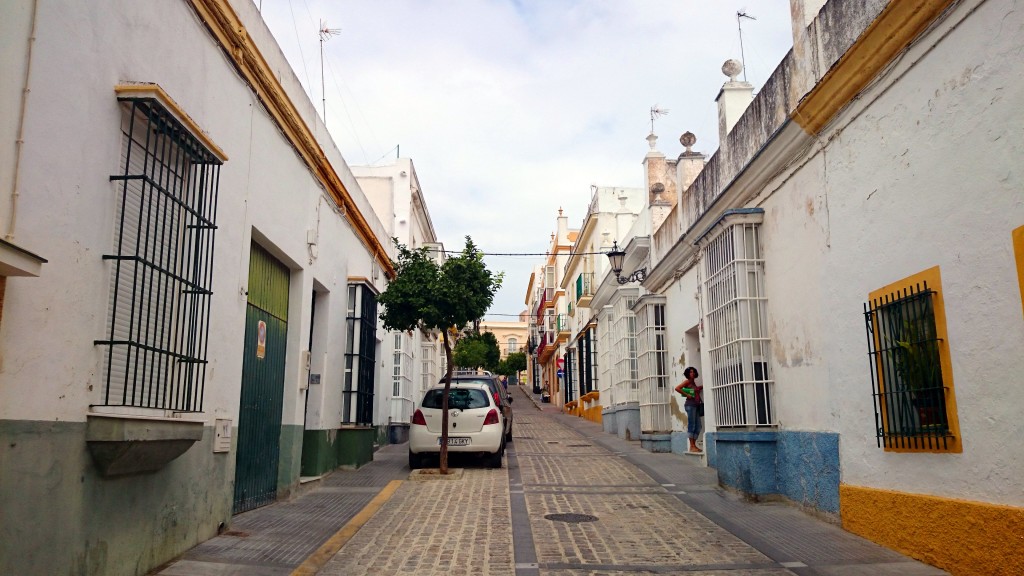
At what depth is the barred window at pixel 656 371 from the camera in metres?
15.5

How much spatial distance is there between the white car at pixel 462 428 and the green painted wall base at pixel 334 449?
3.00 ft

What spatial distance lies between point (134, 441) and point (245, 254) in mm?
→ 3125

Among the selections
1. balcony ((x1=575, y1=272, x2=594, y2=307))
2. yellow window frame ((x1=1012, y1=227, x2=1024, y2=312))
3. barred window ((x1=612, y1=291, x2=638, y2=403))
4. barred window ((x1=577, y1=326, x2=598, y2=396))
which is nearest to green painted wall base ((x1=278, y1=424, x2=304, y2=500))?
yellow window frame ((x1=1012, y1=227, x2=1024, y2=312))

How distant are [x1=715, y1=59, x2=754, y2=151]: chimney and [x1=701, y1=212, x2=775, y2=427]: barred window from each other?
76.3 inches

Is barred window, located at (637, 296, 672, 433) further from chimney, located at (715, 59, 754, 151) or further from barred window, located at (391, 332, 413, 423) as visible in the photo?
barred window, located at (391, 332, 413, 423)

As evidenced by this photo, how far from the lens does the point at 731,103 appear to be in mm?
11188

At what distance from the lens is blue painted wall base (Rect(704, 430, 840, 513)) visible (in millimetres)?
7688

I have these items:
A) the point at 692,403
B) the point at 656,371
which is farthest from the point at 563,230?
the point at 692,403

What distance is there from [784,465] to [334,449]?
22.0 ft

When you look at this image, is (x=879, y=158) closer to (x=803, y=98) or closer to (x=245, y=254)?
(x=803, y=98)

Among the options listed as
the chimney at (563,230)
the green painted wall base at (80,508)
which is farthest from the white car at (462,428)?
the chimney at (563,230)

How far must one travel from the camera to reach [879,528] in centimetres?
664

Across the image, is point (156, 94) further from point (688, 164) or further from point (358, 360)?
point (688, 164)

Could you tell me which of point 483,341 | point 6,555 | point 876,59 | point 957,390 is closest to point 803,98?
point 876,59
